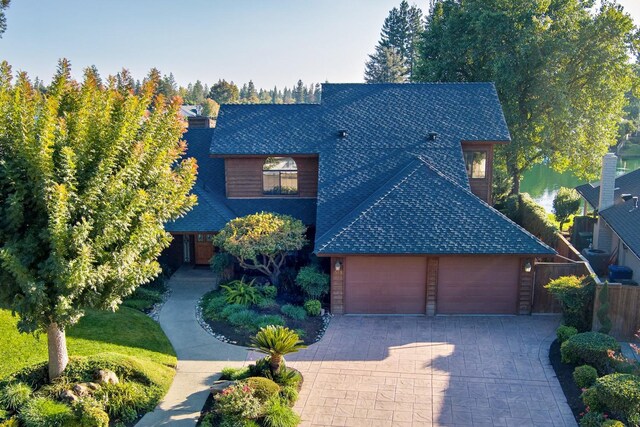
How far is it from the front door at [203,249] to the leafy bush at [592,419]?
1353 centimetres

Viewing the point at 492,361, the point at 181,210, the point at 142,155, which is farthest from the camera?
the point at 492,361

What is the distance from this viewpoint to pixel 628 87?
2772 cm

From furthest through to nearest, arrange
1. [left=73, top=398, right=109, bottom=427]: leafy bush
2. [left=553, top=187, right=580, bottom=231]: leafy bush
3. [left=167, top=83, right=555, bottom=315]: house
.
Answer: [left=553, top=187, right=580, bottom=231]: leafy bush → [left=167, top=83, right=555, bottom=315]: house → [left=73, top=398, right=109, bottom=427]: leafy bush

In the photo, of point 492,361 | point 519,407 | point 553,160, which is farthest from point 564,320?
point 553,160

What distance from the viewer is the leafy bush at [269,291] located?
658 inches

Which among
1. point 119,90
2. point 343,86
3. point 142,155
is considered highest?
point 343,86

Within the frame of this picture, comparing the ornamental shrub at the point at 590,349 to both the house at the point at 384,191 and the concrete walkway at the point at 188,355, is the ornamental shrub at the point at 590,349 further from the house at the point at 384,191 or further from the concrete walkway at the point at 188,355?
the concrete walkway at the point at 188,355

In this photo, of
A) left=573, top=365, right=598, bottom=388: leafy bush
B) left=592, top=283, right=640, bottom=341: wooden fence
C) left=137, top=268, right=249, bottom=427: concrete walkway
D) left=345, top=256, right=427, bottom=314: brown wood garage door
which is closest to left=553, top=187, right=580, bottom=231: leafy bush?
left=592, top=283, right=640, bottom=341: wooden fence

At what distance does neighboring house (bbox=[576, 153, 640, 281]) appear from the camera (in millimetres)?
16719

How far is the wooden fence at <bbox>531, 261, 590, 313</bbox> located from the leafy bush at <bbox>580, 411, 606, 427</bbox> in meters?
6.04

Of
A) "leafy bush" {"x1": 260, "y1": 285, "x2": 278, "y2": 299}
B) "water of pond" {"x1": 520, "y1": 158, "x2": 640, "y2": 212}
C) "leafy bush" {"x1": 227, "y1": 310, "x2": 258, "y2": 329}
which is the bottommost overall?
"leafy bush" {"x1": 227, "y1": 310, "x2": 258, "y2": 329}

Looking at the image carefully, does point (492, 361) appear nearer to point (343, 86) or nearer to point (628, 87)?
point (343, 86)

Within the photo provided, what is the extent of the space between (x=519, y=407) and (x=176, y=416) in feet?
22.6

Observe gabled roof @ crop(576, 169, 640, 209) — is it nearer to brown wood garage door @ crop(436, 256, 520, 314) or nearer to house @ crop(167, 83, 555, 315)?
house @ crop(167, 83, 555, 315)
